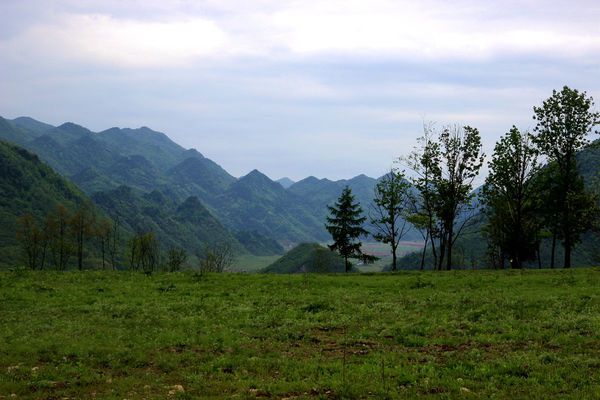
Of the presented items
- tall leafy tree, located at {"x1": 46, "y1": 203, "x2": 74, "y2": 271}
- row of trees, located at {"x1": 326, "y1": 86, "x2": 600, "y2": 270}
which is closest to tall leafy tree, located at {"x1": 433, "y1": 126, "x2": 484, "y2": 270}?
row of trees, located at {"x1": 326, "y1": 86, "x2": 600, "y2": 270}

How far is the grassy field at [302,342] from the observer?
660 inches

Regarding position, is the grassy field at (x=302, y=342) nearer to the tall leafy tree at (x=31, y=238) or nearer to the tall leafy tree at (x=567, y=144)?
the tall leafy tree at (x=567, y=144)

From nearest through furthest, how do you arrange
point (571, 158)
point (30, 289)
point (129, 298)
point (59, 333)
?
point (59, 333), point (129, 298), point (30, 289), point (571, 158)

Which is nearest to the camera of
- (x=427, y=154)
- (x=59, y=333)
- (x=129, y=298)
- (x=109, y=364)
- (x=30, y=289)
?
(x=109, y=364)

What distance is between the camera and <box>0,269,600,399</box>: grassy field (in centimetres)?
1677

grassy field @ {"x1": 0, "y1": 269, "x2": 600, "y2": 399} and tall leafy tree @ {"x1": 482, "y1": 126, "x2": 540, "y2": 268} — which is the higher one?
tall leafy tree @ {"x1": 482, "y1": 126, "x2": 540, "y2": 268}

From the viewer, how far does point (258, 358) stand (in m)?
20.5

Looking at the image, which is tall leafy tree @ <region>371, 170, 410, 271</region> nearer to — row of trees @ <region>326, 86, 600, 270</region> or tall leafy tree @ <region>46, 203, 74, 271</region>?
row of trees @ <region>326, 86, 600, 270</region>

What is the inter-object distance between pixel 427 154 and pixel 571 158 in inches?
780

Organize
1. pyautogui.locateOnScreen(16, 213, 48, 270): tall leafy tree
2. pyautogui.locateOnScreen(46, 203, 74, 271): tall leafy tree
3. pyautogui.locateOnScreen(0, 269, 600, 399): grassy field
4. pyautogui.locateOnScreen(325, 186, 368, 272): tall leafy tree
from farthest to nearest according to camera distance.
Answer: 1. pyautogui.locateOnScreen(46, 203, 74, 271): tall leafy tree
2. pyautogui.locateOnScreen(16, 213, 48, 270): tall leafy tree
3. pyautogui.locateOnScreen(325, 186, 368, 272): tall leafy tree
4. pyautogui.locateOnScreen(0, 269, 600, 399): grassy field

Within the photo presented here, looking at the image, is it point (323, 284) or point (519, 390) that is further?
point (323, 284)

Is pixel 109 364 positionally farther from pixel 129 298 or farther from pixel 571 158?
pixel 571 158

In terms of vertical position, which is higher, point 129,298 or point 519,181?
point 519,181

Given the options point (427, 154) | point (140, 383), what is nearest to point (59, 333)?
point (140, 383)
